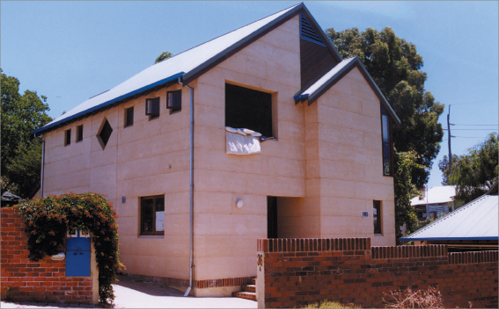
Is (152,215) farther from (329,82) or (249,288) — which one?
(329,82)

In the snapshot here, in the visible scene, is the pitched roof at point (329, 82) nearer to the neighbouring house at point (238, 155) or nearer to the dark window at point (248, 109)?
the neighbouring house at point (238, 155)

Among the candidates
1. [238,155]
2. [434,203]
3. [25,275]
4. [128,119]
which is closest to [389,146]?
[238,155]

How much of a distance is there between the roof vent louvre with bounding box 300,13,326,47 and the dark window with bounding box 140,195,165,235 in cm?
797

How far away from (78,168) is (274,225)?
8.21 meters

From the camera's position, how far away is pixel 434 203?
169 ft

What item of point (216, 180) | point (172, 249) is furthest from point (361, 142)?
point (172, 249)

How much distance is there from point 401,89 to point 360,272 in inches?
1021

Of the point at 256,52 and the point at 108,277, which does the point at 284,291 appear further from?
the point at 256,52

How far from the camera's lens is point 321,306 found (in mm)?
8938

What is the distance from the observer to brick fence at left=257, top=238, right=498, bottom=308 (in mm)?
8859

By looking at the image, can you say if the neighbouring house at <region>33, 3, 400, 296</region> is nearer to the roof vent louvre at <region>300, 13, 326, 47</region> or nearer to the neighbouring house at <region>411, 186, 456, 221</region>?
the roof vent louvre at <region>300, 13, 326, 47</region>

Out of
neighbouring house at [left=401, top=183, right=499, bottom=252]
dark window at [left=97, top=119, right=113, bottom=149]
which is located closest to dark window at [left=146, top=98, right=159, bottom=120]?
dark window at [left=97, top=119, right=113, bottom=149]

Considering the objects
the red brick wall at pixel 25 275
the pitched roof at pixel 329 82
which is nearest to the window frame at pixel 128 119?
the pitched roof at pixel 329 82

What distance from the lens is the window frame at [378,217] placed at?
60.0 ft
